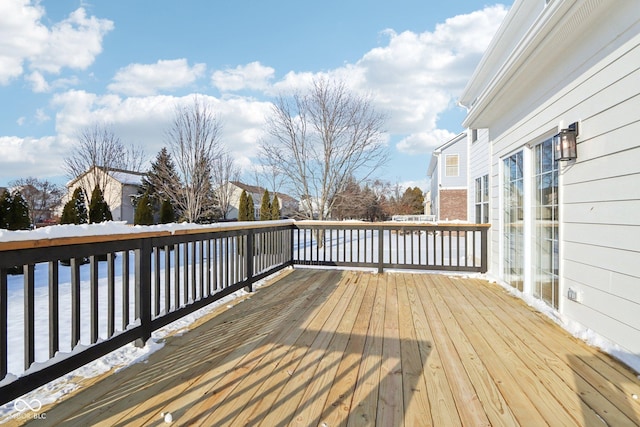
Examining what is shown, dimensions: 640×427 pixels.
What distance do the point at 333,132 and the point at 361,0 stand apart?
473 cm

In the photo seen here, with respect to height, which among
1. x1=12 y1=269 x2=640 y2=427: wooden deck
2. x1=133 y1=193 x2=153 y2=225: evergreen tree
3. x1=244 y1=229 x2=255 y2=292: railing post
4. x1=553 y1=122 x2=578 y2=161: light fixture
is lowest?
x1=12 y1=269 x2=640 y2=427: wooden deck

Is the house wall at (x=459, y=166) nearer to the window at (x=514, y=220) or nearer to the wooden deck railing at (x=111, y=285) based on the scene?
the window at (x=514, y=220)

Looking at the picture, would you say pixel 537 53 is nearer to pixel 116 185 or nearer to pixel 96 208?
pixel 96 208

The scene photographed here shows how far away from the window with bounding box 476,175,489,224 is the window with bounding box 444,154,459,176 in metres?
6.61

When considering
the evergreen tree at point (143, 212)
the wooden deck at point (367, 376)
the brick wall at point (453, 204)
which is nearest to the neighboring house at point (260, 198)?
the evergreen tree at point (143, 212)

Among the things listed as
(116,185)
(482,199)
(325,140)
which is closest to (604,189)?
(482,199)

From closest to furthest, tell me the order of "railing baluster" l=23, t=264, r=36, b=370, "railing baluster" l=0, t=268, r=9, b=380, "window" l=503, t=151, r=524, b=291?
"railing baluster" l=0, t=268, r=9, b=380
"railing baluster" l=23, t=264, r=36, b=370
"window" l=503, t=151, r=524, b=291

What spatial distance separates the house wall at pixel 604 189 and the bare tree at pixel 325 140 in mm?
8543

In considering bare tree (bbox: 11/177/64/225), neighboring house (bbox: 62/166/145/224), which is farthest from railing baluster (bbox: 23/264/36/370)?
bare tree (bbox: 11/177/64/225)

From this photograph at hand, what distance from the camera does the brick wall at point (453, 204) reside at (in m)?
13.3

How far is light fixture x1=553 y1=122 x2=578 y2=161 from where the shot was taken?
99.1 inches

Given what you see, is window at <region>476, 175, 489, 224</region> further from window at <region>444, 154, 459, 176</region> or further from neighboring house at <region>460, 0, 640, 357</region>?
window at <region>444, 154, 459, 176</region>

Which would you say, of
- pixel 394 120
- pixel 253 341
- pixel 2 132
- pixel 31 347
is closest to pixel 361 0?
pixel 394 120

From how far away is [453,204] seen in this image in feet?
44.2
